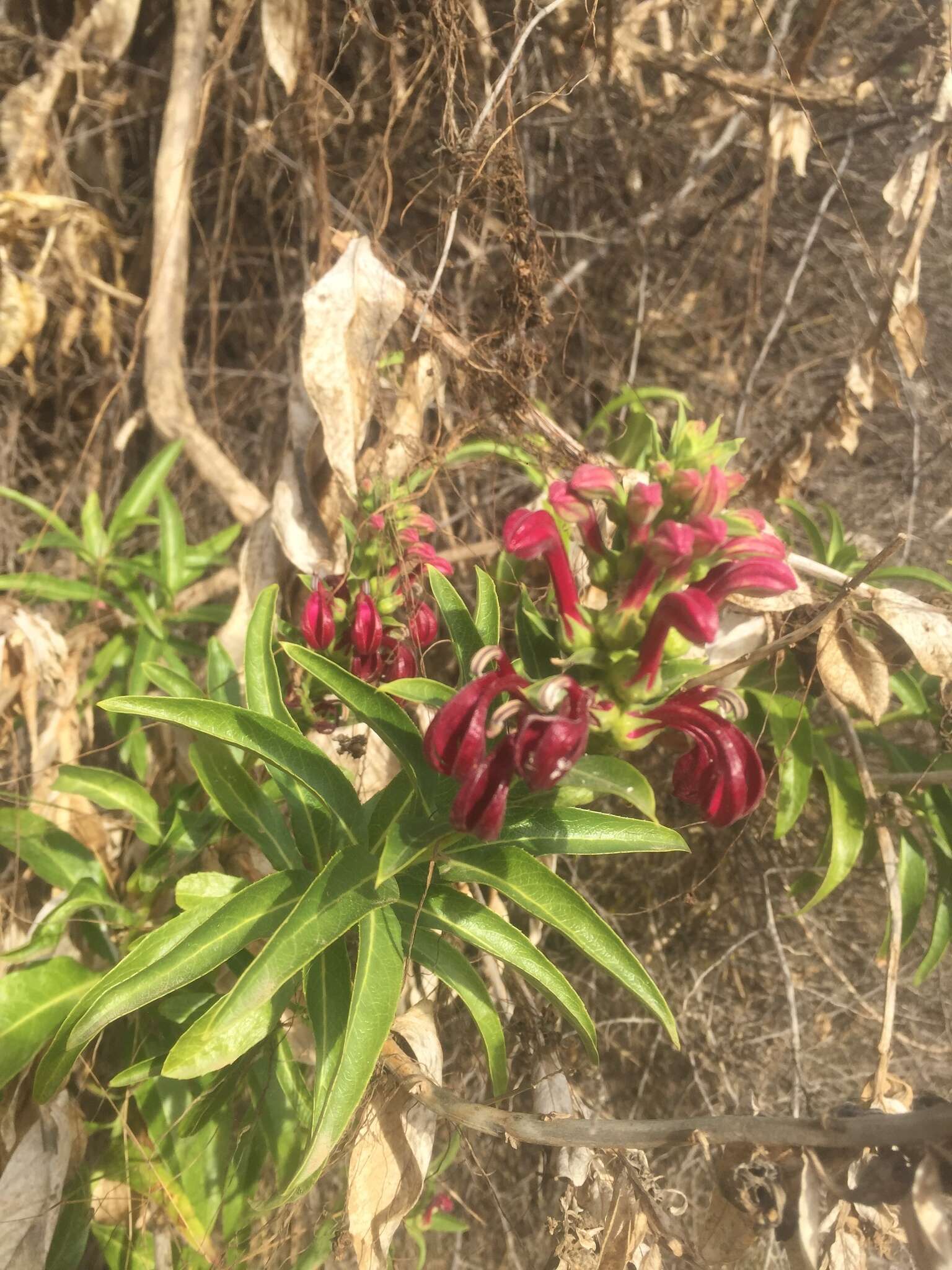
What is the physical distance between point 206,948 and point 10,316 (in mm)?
1963

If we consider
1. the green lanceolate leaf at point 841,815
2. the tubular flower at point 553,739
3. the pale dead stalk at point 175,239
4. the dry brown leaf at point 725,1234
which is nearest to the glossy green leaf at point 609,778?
the tubular flower at point 553,739

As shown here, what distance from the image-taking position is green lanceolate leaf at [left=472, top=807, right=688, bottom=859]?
1.04 meters

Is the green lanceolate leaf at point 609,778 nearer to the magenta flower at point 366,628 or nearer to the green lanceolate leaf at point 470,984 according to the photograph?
the green lanceolate leaf at point 470,984

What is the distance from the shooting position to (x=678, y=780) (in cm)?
104

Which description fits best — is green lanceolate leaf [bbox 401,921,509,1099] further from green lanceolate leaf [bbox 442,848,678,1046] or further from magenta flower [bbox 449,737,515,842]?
magenta flower [bbox 449,737,515,842]

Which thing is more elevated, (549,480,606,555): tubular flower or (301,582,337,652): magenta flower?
(549,480,606,555): tubular flower

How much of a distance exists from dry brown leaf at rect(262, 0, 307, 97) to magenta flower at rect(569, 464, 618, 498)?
1531 mm

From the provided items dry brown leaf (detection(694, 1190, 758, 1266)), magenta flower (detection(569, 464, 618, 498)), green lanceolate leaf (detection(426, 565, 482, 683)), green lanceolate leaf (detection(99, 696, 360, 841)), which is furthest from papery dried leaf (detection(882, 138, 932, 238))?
dry brown leaf (detection(694, 1190, 758, 1266))

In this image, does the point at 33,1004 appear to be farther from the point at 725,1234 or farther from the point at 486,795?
the point at 725,1234

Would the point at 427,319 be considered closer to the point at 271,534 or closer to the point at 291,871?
the point at 271,534

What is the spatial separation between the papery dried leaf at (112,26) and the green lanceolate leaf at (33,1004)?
2.38 metres

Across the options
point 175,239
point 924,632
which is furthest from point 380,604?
point 175,239

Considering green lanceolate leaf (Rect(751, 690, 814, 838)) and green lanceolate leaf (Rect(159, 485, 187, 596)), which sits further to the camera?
green lanceolate leaf (Rect(159, 485, 187, 596))

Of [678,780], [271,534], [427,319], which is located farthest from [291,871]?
[427,319]
